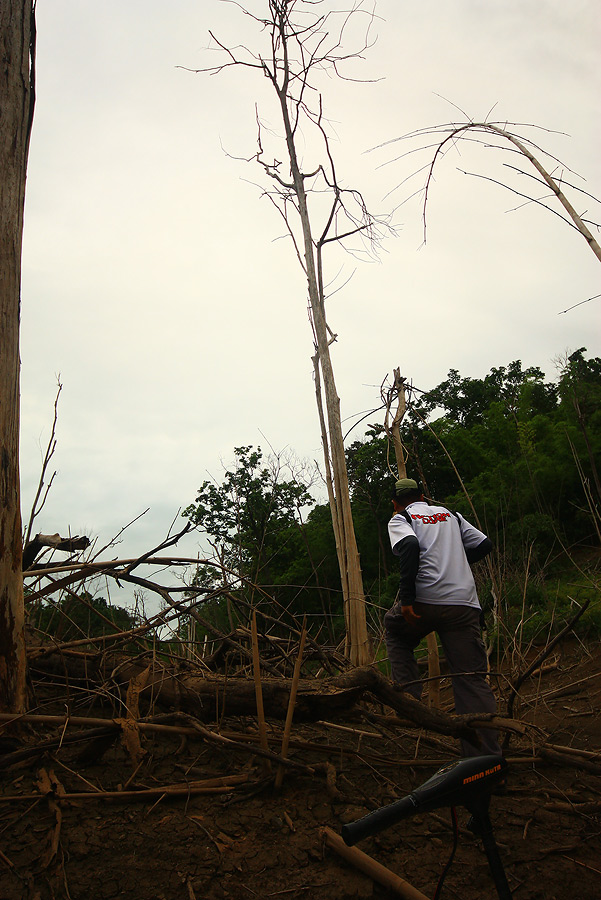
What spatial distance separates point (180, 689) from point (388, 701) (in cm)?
97

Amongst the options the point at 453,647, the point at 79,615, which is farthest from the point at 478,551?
the point at 79,615

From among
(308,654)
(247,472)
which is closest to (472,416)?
(247,472)

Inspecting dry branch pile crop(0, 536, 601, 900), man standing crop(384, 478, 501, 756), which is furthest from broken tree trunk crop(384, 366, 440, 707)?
dry branch pile crop(0, 536, 601, 900)

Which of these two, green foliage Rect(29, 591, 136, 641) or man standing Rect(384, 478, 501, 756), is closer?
green foliage Rect(29, 591, 136, 641)

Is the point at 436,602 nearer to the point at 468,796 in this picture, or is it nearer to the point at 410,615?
the point at 410,615

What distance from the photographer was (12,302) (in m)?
2.69

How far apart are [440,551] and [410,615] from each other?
43 cm

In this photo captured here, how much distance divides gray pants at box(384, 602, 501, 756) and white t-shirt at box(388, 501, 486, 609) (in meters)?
0.06

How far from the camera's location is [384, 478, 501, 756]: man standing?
3377mm

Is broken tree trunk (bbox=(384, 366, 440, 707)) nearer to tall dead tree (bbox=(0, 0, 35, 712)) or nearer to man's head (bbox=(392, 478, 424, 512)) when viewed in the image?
man's head (bbox=(392, 478, 424, 512))

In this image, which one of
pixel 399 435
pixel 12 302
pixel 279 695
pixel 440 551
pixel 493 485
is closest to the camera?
pixel 279 695

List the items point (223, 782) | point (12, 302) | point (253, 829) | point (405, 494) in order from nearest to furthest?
point (253, 829), point (223, 782), point (12, 302), point (405, 494)

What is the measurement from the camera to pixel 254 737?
2.64m

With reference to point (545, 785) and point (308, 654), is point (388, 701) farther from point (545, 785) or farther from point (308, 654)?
point (545, 785)
